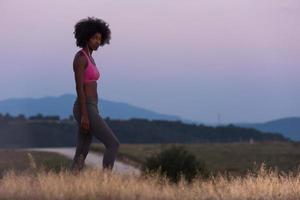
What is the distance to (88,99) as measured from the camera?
42.1ft

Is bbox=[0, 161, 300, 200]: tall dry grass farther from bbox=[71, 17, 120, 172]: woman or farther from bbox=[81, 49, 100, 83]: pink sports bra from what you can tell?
bbox=[81, 49, 100, 83]: pink sports bra

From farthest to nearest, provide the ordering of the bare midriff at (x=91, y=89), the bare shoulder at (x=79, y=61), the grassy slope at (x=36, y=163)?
the grassy slope at (x=36, y=163)
the bare midriff at (x=91, y=89)
the bare shoulder at (x=79, y=61)

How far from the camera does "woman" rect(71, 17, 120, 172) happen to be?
1268 centimetres

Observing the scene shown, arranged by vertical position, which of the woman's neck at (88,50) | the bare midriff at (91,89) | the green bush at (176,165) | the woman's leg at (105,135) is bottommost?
Result: the green bush at (176,165)

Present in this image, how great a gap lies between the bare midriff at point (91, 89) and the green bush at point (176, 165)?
3711mm

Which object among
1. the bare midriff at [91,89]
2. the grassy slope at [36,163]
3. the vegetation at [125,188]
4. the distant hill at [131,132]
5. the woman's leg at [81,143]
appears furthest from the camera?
the distant hill at [131,132]

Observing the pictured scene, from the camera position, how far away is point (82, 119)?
1266cm

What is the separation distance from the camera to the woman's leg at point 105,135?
12.6 meters

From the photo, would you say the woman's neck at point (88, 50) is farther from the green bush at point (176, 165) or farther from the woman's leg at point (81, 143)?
the green bush at point (176, 165)

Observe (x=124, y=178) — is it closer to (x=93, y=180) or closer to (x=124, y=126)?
(x=93, y=180)

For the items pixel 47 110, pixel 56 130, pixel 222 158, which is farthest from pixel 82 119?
pixel 47 110

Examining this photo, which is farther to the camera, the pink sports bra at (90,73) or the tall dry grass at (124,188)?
the pink sports bra at (90,73)

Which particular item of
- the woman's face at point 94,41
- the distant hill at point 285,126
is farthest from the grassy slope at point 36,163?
the distant hill at point 285,126

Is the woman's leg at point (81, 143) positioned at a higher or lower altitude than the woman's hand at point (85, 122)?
lower
